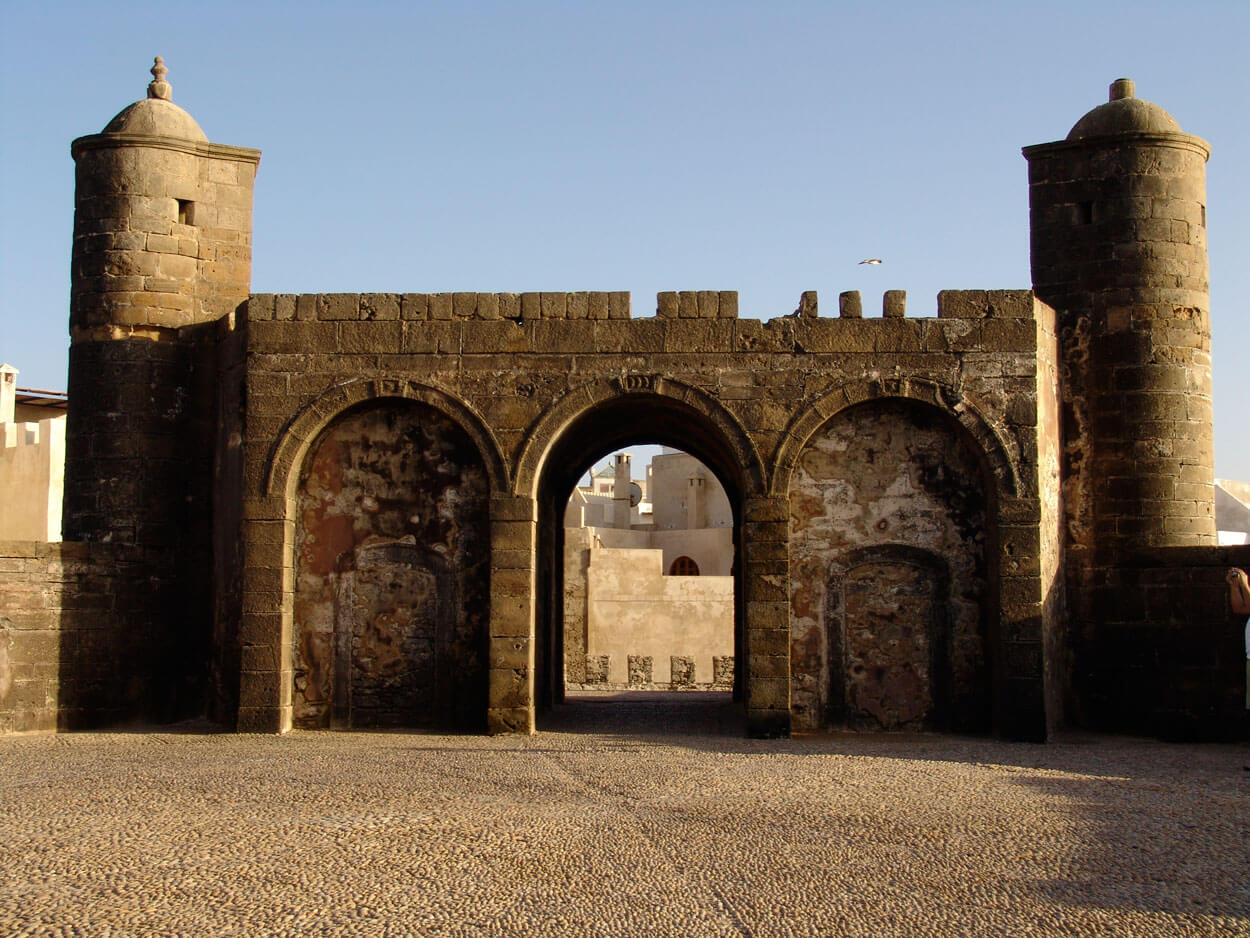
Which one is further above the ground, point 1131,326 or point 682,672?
point 1131,326

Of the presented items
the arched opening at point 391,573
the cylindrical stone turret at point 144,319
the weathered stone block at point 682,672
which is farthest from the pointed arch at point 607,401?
the weathered stone block at point 682,672

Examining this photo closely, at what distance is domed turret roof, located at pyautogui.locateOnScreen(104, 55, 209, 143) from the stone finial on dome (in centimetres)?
6

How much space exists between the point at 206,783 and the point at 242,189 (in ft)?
24.7

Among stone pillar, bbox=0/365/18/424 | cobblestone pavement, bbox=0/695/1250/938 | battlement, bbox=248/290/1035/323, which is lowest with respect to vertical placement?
cobblestone pavement, bbox=0/695/1250/938

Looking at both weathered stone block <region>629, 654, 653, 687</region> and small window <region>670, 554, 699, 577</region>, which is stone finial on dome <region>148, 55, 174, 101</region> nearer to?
weathered stone block <region>629, 654, 653, 687</region>

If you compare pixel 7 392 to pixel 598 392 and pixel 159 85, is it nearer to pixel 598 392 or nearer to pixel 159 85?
pixel 159 85

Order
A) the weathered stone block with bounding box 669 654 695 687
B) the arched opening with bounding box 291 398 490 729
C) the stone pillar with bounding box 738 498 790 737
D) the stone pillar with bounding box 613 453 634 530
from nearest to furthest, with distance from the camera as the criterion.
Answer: the stone pillar with bounding box 738 498 790 737 → the arched opening with bounding box 291 398 490 729 → the weathered stone block with bounding box 669 654 695 687 → the stone pillar with bounding box 613 453 634 530

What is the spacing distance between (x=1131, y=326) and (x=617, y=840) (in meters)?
8.84

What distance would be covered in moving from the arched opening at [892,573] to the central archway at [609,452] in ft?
2.90

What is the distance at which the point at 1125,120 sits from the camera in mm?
13477

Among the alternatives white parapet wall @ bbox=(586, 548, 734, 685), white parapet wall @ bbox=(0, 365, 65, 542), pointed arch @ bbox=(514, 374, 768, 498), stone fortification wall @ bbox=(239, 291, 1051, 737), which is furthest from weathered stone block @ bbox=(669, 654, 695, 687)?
white parapet wall @ bbox=(0, 365, 65, 542)

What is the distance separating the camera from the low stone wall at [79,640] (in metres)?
11.9

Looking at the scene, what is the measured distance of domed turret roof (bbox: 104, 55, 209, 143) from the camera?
1359 centimetres

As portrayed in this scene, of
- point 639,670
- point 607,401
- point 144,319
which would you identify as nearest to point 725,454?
point 607,401
